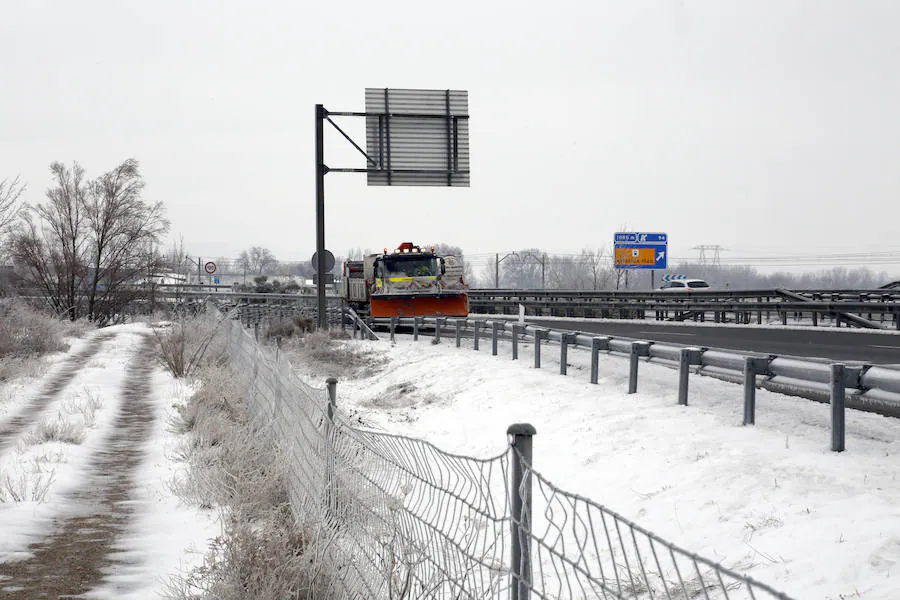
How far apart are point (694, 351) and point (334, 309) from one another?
73.2 feet

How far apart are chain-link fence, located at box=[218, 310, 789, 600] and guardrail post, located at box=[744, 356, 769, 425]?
2070 millimetres

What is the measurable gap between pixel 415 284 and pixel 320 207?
15.5 ft

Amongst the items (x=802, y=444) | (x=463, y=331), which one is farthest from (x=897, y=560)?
(x=463, y=331)

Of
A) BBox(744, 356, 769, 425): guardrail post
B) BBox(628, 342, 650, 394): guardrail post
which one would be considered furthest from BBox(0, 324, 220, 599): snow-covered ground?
A: BBox(628, 342, 650, 394): guardrail post

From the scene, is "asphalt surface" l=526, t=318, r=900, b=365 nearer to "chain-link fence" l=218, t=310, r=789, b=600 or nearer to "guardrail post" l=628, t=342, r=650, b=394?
"guardrail post" l=628, t=342, r=650, b=394

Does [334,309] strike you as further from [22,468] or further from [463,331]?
[22,468]

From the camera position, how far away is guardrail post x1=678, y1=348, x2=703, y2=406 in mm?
10258

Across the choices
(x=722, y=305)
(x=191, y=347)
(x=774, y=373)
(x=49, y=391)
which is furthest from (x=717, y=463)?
(x=722, y=305)

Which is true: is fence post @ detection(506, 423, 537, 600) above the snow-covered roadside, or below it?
above

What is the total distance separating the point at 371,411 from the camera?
15156mm

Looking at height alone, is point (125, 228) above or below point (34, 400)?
above

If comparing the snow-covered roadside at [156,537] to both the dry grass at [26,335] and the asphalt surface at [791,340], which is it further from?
the dry grass at [26,335]

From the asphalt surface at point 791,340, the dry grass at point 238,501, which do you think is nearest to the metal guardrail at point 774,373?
the asphalt surface at point 791,340

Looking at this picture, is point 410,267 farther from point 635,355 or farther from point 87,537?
point 87,537
